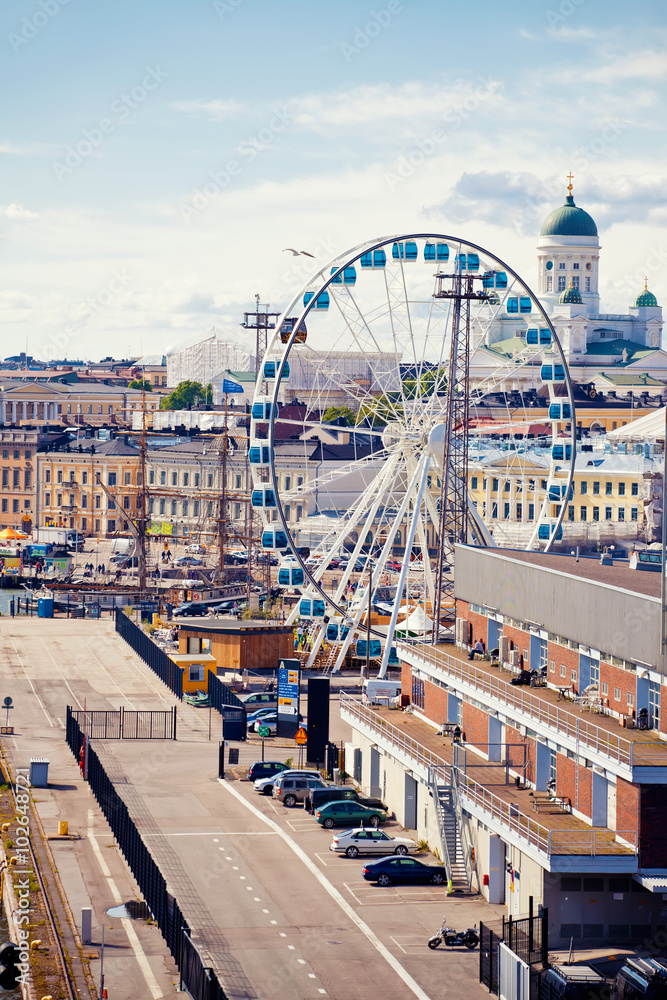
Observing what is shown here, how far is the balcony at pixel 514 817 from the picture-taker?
120ft

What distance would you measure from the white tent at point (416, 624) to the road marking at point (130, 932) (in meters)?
26.5

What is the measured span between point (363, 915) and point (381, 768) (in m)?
12.1

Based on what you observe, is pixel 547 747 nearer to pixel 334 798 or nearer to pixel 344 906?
pixel 344 906

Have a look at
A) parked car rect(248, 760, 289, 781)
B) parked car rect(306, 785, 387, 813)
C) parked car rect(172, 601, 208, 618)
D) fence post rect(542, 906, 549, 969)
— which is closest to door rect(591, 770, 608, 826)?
fence post rect(542, 906, 549, 969)

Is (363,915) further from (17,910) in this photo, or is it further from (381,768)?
(381,768)

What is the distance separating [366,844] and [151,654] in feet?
118

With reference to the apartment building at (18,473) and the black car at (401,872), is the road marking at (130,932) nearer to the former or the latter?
the black car at (401,872)

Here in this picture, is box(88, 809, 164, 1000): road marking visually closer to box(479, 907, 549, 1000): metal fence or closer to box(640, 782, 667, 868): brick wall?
box(479, 907, 549, 1000): metal fence

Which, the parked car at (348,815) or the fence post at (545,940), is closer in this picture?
the fence post at (545,940)

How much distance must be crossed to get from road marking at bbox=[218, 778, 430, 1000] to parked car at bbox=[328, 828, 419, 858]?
3.12ft

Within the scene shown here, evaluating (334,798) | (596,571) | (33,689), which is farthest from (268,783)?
(33,689)

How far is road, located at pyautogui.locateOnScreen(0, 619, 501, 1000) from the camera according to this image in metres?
36.0

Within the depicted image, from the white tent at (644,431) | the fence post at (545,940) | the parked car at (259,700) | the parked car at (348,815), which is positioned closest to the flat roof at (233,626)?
the parked car at (259,700)

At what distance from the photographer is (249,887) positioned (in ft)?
139
